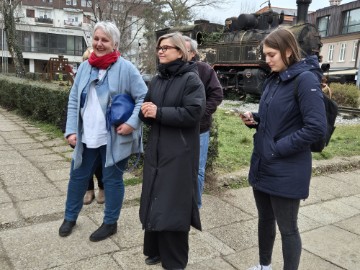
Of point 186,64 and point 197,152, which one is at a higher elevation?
point 186,64

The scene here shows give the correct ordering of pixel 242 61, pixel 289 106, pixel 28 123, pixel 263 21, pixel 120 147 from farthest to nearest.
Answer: pixel 263 21, pixel 242 61, pixel 28 123, pixel 120 147, pixel 289 106

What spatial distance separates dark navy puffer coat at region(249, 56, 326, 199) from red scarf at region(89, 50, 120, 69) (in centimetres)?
134

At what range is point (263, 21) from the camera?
18312 mm

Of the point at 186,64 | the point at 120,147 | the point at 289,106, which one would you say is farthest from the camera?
the point at 120,147

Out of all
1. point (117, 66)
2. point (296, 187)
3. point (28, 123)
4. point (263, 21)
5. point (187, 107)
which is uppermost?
point (263, 21)

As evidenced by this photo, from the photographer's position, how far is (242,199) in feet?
14.9

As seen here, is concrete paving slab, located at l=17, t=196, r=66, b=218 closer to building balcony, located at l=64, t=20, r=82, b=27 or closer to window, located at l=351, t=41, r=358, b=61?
window, located at l=351, t=41, r=358, b=61

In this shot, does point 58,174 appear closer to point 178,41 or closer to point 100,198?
point 100,198

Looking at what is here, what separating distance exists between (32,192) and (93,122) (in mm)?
1787

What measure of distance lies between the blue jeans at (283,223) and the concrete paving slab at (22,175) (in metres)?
3.12

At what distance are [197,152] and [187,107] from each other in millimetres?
358

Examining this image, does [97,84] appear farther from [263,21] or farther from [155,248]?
[263,21]

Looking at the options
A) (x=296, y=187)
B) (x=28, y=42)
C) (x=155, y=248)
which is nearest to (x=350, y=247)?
(x=296, y=187)

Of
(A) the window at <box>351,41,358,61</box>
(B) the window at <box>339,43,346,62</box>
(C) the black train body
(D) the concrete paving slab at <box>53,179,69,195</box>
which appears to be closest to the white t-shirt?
(D) the concrete paving slab at <box>53,179,69,195</box>
